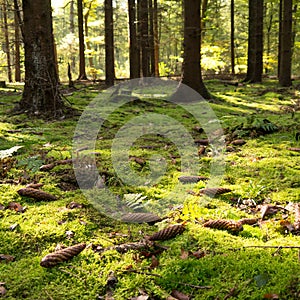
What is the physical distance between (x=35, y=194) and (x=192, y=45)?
9.08 meters

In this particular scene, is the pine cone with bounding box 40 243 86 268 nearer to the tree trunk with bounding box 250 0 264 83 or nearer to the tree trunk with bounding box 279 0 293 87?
the tree trunk with bounding box 279 0 293 87

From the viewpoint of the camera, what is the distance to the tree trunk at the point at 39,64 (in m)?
7.33

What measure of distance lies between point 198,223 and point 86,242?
945 mm

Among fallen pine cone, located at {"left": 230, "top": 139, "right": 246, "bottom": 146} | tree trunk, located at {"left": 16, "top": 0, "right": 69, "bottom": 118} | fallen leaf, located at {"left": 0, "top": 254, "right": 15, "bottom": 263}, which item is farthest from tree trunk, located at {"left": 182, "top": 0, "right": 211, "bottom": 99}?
fallen leaf, located at {"left": 0, "top": 254, "right": 15, "bottom": 263}

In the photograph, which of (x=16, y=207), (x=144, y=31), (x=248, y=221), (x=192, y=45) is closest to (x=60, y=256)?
(x=16, y=207)

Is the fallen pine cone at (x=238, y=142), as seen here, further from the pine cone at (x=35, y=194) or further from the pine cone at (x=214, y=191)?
the pine cone at (x=35, y=194)

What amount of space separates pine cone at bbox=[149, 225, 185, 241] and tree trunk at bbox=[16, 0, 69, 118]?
5.55 m

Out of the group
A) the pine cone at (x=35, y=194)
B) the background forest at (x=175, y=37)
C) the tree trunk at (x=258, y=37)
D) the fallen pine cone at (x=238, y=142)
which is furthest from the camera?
the background forest at (x=175, y=37)

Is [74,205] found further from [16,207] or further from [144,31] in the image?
[144,31]

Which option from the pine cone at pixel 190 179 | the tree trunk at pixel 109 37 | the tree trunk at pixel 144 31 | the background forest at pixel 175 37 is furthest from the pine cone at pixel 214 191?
the tree trunk at pixel 144 31

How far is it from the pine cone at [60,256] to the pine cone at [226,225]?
1.04 m

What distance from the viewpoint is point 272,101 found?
11891 mm

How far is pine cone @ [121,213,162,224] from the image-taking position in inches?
113

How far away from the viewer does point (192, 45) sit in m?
11.0
